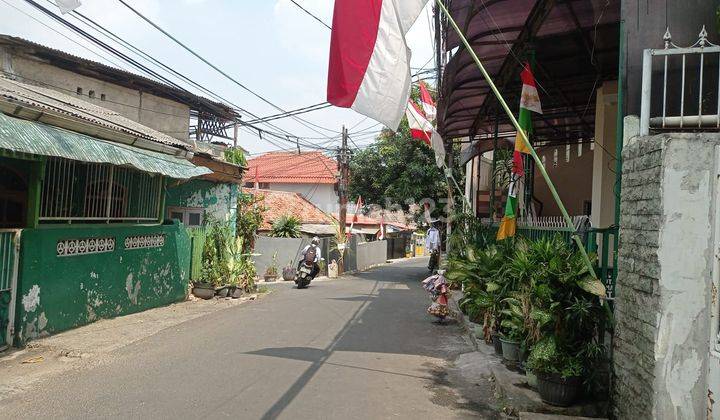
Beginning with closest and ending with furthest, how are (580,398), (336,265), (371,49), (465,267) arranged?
(580,398)
(371,49)
(465,267)
(336,265)

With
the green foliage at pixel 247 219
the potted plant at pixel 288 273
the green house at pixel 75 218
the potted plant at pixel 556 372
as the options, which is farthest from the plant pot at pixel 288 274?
the potted plant at pixel 556 372

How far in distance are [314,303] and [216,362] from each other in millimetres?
5892

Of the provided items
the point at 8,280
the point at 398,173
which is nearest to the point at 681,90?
the point at 8,280

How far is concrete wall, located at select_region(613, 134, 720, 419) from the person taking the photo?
149 inches

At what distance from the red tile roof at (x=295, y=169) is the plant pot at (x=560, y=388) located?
32.6m

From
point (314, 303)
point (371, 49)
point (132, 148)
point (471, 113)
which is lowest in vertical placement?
point (314, 303)

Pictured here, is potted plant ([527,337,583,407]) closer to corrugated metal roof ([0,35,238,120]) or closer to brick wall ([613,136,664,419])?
brick wall ([613,136,664,419])

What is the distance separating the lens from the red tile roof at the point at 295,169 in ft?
129

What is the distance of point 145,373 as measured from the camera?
607 centimetres

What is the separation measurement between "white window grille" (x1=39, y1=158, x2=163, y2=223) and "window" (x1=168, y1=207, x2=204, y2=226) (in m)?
3.49

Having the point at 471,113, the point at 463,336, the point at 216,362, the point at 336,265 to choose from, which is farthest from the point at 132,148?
the point at 336,265

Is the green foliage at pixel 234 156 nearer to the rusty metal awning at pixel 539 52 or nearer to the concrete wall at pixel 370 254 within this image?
the rusty metal awning at pixel 539 52

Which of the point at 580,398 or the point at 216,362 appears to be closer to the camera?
the point at 580,398

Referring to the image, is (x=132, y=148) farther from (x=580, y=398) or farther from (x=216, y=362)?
(x=580, y=398)
